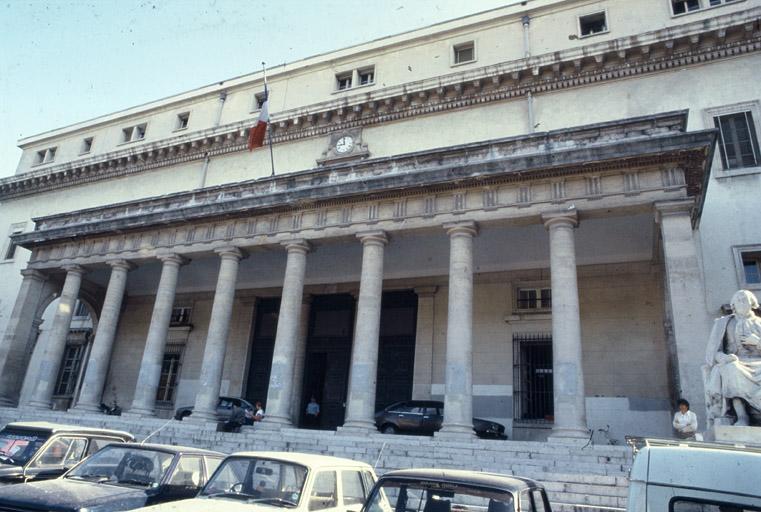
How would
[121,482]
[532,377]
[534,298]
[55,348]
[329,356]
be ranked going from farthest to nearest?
[329,356]
[55,348]
[534,298]
[532,377]
[121,482]

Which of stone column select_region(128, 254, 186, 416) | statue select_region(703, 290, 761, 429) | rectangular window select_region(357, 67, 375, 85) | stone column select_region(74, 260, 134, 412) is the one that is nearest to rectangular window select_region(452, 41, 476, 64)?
rectangular window select_region(357, 67, 375, 85)

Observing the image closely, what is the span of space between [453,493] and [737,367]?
272 inches

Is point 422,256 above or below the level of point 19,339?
above

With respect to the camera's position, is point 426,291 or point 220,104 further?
point 220,104

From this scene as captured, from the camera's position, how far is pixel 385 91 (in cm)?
2284

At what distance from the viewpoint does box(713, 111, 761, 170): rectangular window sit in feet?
55.9

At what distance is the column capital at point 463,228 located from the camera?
15.9m

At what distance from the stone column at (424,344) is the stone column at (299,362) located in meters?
5.11

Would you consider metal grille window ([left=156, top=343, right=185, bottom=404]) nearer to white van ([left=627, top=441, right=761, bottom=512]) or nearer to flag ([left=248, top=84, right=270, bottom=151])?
flag ([left=248, top=84, right=270, bottom=151])

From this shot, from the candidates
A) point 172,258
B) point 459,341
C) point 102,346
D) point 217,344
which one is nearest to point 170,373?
point 102,346

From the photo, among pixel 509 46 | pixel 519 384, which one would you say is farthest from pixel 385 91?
pixel 519 384

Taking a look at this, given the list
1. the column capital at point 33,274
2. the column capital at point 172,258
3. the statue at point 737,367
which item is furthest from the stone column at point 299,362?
the statue at point 737,367

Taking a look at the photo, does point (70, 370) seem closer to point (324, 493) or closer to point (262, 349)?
point (262, 349)

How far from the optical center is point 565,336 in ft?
45.4
